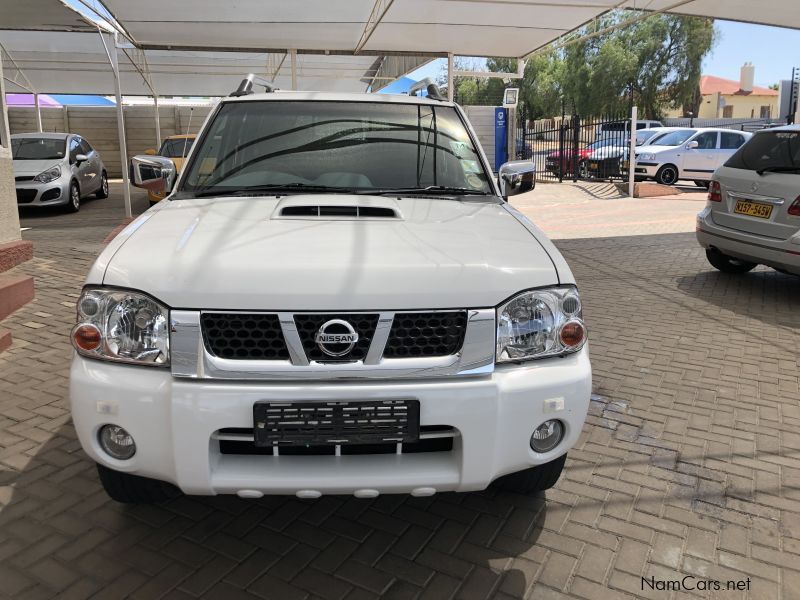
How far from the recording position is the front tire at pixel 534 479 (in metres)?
2.80

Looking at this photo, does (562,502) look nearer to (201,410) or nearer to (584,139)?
(201,410)

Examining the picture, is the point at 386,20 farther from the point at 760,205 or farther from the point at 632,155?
the point at 632,155

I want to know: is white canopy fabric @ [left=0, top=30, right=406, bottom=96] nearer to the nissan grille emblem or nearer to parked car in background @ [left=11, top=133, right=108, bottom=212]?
parked car in background @ [left=11, top=133, right=108, bottom=212]

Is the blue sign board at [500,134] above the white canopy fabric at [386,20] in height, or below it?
below

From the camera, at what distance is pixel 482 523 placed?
287cm

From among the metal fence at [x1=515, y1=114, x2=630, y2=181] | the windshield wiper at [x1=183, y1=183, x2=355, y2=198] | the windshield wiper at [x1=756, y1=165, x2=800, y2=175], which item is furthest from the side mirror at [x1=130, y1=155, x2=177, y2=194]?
the metal fence at [x1=515, y1=114, x2=630, y2=181]

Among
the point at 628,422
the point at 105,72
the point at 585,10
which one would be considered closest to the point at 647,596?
the point at 628,422

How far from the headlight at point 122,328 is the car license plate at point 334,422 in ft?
1.41

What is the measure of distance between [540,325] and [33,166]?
1316 cm

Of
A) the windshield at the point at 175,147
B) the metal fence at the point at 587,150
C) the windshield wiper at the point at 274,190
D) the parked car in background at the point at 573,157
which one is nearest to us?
the windshield wiper at the point at 274,190

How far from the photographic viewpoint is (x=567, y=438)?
251 cm

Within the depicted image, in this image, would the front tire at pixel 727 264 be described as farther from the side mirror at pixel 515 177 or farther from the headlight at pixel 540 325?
the headlight at pixel 540 325

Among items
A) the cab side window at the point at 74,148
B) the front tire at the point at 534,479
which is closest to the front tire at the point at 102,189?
the cab side window at the point at 74,148
